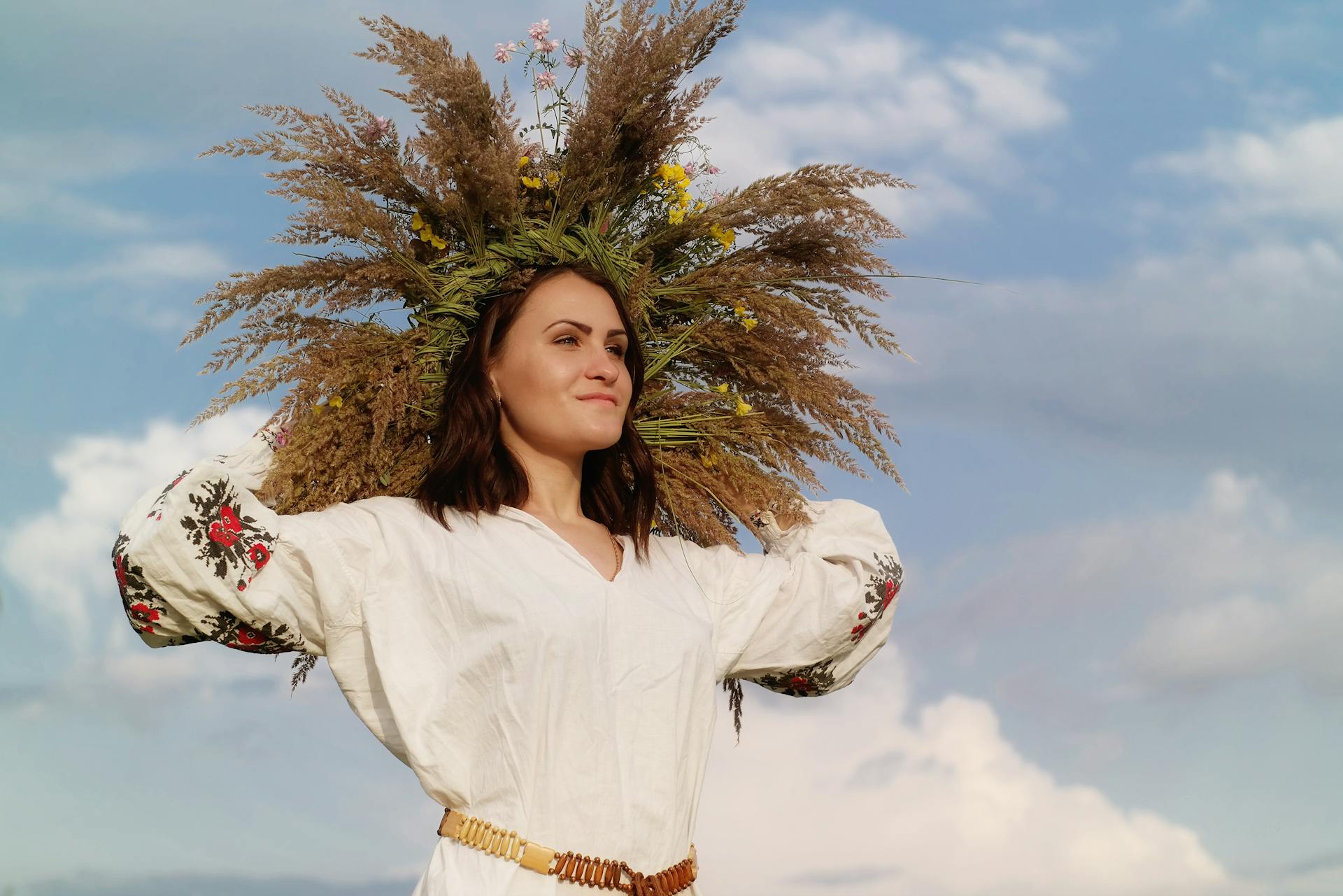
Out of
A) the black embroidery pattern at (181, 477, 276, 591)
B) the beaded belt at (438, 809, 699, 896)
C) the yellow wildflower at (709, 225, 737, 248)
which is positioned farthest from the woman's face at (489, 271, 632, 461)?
the beaded belt at (438, 809, 699, 896)

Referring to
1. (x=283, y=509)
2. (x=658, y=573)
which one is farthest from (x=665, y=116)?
(x=283, y=509)

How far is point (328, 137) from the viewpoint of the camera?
2.98 m

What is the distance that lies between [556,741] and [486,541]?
0.48 m

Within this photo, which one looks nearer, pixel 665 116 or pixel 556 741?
pixel 556 741

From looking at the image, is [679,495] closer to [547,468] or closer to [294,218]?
[547,468]

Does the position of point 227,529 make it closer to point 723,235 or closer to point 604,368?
point 604,368

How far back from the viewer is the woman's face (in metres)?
2.96

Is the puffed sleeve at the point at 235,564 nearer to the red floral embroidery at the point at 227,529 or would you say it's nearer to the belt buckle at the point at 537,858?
the red floral embroidery at the point at 227,529

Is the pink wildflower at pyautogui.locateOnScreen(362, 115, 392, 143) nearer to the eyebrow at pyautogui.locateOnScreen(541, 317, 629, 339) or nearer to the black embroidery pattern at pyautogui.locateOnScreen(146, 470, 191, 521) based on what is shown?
the eyebrow at pyautogui.locateOnScreen(541, 317, 629, 339)

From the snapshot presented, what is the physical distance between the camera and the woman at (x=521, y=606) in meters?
2.58

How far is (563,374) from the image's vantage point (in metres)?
2.96

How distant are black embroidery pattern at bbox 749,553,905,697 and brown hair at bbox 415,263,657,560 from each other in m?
0.52

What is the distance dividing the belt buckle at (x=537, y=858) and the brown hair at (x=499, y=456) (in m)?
0.72

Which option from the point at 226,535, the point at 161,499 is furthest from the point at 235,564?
the point at 161,499
